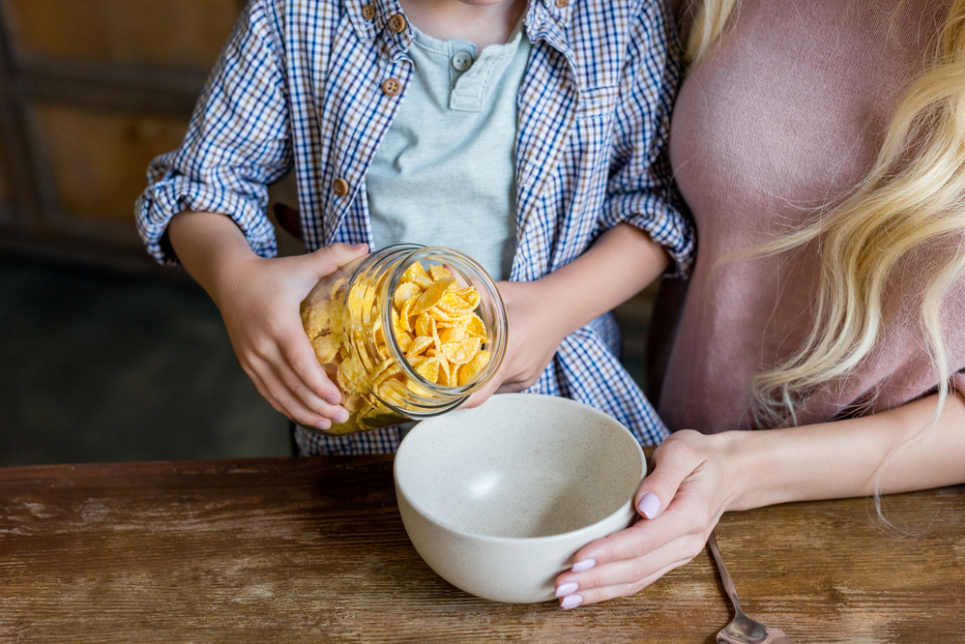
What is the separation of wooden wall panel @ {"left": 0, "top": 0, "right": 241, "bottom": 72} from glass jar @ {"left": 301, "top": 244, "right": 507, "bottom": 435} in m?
1.88

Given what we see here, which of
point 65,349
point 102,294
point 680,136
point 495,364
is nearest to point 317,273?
point 495,364

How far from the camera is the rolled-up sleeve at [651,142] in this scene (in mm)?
911

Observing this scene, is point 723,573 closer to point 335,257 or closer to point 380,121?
point 335,257

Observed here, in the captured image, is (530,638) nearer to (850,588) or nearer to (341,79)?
(850,588)

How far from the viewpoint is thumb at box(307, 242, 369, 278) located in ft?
2.36

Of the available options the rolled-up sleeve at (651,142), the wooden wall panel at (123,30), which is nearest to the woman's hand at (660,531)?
the rolled-up sleeve at (651,142)

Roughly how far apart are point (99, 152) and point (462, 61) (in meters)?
2.12

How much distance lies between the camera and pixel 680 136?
0.88m

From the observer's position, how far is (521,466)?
2.55 feet

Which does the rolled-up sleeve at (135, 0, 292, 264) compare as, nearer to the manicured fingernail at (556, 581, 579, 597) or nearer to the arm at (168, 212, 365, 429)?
the arm at (168, 212, 365, 429)

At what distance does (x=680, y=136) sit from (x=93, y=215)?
241 centimetres

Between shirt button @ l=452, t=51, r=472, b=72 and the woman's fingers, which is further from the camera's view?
shirt button @ l=452, t=51, r=472, b=72

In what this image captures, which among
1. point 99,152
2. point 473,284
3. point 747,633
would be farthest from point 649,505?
point 99,152

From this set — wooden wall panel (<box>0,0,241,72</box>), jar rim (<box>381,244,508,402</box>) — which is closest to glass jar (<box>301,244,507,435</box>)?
jar rim (<box>381,244,508,402</box>)
